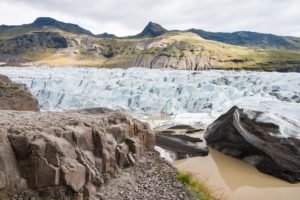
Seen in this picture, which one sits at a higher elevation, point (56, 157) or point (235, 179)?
point (56, 157)

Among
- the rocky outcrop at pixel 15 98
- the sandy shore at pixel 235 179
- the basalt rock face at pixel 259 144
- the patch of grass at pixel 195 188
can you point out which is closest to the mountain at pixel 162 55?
the basalt rock face at pixel 259 144

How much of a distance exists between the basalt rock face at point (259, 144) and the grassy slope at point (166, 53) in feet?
348

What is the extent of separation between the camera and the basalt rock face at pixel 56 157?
8.90 m

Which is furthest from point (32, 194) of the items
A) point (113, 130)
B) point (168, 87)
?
point (168, 87)

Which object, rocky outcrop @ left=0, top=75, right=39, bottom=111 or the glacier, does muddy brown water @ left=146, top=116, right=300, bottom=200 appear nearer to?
rocky outcrop @ left=0, top=75, right=39, bottom=111

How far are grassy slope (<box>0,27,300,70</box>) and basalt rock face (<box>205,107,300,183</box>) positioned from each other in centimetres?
10621

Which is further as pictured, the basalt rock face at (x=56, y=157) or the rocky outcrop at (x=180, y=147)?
the rocky outcrop at (x=180, y=147)

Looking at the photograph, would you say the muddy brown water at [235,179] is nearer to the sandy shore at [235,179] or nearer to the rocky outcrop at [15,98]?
the sandy shore at [235,179]

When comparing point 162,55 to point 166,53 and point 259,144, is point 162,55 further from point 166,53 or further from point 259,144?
point 259,144

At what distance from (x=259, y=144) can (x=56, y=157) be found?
534 inches

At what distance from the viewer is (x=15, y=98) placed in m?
25.6

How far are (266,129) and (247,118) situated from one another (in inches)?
64.3

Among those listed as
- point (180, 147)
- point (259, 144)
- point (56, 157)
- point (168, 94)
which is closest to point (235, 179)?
point (259, 144)

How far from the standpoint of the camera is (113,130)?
499 inches
